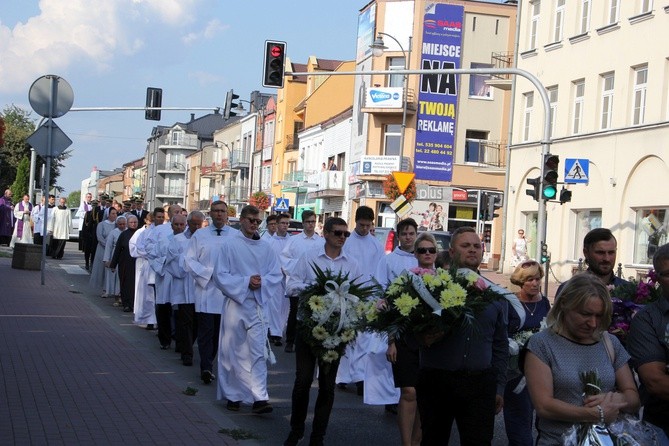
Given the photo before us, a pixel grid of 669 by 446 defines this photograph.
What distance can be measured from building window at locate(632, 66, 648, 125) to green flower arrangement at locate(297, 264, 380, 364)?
26081 mm

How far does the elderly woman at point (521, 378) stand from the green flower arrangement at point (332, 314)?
1.24 metres

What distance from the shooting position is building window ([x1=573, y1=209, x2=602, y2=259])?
3684 centimetres

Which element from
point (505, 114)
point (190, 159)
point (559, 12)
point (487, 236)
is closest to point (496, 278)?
point (559, 12)

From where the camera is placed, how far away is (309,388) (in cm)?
933

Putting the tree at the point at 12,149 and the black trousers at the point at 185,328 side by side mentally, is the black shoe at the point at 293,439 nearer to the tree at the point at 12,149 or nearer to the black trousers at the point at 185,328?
the black trousers at the point at 185,328

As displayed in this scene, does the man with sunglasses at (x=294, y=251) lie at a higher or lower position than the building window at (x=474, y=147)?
lower

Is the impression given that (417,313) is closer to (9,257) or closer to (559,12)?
(9,257)

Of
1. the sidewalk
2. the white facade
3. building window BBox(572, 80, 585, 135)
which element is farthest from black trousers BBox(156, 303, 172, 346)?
building window BBox(572, 80, 585, 135)

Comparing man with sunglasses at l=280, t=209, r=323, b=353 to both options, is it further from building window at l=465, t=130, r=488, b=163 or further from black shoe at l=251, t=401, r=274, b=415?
building window at l=465, t=130, r=488, b=163

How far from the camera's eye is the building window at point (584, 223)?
36844 mm

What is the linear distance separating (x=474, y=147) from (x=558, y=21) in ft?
61.8

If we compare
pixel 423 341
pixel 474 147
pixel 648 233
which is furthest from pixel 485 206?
pixel 423 341

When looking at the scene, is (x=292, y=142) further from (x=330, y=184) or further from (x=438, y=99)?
(x=438, y=99)

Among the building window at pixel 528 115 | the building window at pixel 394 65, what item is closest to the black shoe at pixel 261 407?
the building window at pixel 528 115
